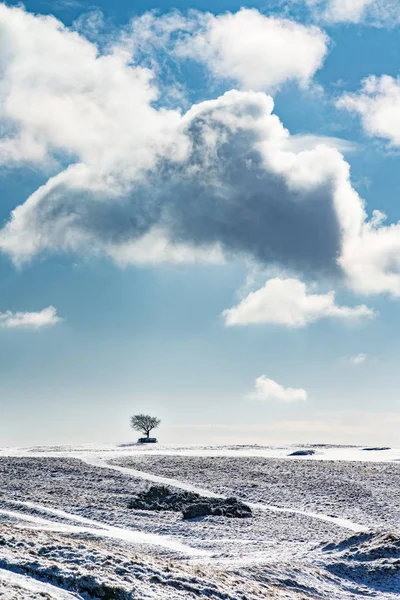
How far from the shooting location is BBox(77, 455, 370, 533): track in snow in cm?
2289

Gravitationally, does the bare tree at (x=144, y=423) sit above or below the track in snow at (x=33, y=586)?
above

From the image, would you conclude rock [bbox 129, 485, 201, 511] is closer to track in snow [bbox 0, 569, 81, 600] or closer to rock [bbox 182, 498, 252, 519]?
rock [bbox 182, 498, 252, 519]

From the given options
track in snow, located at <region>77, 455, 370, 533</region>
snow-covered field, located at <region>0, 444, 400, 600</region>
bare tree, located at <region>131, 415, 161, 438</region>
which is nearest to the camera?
snow-covered field, located at <region>0, 444, 400, 600</region>

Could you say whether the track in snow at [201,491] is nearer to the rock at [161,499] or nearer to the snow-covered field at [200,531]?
the snow-covered field at [200,531]

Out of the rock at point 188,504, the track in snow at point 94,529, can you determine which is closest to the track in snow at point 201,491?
the rock at point 188,504

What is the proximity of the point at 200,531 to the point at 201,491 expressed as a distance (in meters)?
9.22

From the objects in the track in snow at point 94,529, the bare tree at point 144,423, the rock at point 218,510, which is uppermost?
the bare tree at point 144,423

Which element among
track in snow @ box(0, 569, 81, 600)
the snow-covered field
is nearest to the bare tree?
the snow-covered field

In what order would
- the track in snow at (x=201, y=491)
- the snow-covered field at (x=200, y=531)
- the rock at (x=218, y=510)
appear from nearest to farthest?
the snow-covered field at (x=200, y=531), the track in snow at (x=201, y=491), the rock at (x=218, y=510)

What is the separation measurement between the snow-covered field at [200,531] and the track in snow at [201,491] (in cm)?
6

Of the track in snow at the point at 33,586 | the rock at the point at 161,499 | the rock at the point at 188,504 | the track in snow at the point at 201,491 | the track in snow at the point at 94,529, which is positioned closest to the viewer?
the track in snow at the point at 33,586

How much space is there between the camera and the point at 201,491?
29812 mm

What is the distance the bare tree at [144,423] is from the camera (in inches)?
2886

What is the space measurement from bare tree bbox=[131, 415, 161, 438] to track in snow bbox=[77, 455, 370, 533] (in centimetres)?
3106
